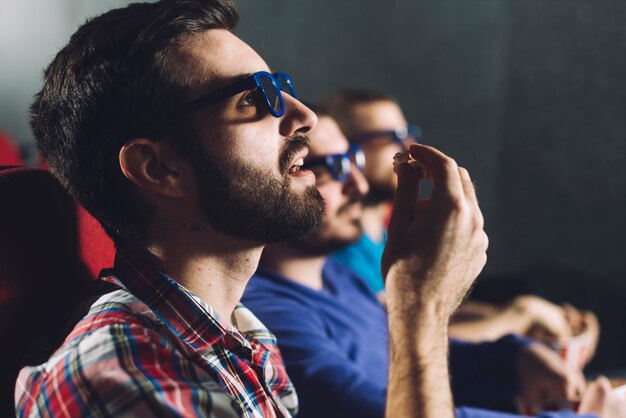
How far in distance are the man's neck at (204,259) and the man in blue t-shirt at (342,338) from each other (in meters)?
0.26

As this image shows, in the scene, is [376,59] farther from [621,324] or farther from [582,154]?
[621,324]

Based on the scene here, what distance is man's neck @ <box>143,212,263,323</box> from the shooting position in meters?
0.83

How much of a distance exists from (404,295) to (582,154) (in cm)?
252

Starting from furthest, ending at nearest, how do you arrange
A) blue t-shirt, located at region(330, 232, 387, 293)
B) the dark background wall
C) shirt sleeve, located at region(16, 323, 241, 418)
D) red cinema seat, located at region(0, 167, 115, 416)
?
the dark background wall → blue t-shirt, located at region(330, 232, 387, 293) → red cinema seat, located at region(0, 167, 115, 416) → shirt sleeve, located at region(16, 323, 241, 418)

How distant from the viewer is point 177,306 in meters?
0.78

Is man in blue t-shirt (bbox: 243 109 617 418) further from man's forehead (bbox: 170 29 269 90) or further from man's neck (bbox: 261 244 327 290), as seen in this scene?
man's forehead (bbox: 170 29 269 90)

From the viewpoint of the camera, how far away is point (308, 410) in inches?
42.9

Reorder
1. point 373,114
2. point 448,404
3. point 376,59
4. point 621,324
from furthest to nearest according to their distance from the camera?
point 376,59 < point 621,324 < point 373,114 < point 448,404

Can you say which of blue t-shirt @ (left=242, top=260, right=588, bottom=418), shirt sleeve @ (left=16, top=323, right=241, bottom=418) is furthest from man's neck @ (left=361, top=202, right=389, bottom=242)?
shirt sleeve @ (left=16, top=323, right=241, bottom=418)

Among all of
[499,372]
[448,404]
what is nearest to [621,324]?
[499,372]

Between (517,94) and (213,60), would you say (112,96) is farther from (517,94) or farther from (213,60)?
(517,94)

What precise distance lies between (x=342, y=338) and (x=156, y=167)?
2.14ft

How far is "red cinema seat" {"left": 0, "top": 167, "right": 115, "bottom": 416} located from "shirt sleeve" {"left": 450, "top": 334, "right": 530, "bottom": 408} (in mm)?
818

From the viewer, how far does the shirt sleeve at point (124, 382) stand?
0.61m
